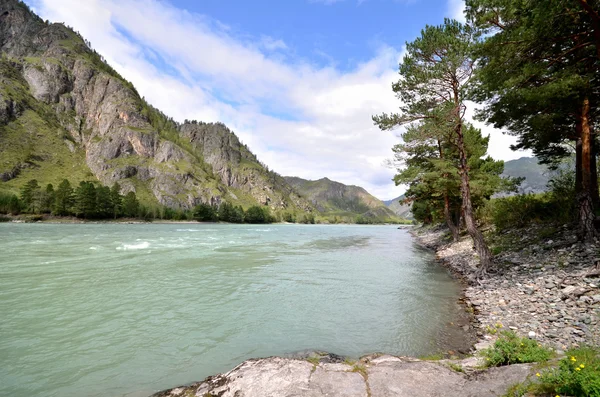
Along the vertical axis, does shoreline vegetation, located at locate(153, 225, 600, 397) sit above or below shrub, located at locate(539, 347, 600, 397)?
below

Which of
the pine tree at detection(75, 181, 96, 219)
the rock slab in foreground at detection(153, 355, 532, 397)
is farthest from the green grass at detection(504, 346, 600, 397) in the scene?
the pine tree at detection(75, 181, 96, 219)

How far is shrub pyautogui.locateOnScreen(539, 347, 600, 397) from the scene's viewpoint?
3625mm

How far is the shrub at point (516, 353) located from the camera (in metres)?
5.71

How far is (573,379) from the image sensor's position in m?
3.90

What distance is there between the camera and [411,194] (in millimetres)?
35125

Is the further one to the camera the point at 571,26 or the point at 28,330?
the point at 571,26

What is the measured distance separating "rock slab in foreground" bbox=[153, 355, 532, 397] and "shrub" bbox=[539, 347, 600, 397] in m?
0.58

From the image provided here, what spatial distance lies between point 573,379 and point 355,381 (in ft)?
11.4

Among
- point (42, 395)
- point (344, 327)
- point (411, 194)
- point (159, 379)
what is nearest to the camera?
point (42, 395)

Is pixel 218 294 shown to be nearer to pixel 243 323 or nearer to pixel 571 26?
pixel 243 323

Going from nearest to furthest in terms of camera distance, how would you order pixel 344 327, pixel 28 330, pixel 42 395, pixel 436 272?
1. pixel 42 395
2. pixel 28 330
3. pixel 344 327
4. pixel 436 272

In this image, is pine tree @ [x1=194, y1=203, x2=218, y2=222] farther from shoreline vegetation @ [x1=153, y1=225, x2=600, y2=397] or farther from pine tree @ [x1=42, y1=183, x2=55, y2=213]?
shoreline vegetation @ [x1=153, y1=225, x2=600, y2=397]

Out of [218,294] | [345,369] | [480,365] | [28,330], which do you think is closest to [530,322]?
[480,365]

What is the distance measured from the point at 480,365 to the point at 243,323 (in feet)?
26.8
